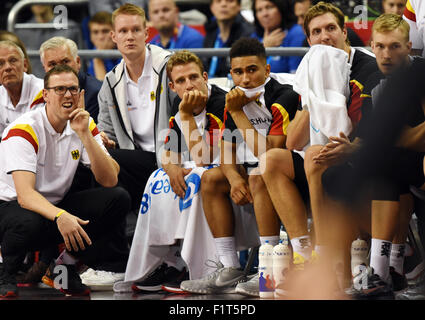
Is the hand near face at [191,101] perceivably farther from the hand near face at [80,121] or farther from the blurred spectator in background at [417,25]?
the blurred spectator in background at [417,25]

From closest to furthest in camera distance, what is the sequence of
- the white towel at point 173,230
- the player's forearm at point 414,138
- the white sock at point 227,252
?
the player's forearm at point 414,138, the white sock at point 227,252, the white towel at point 173,230

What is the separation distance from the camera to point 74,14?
8.81 m

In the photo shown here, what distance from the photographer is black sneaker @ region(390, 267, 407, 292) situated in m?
4.28

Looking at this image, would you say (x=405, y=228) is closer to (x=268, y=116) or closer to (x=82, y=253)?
(x=268, y=116)

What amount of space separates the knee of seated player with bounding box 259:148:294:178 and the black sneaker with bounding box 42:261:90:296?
141 centimetres

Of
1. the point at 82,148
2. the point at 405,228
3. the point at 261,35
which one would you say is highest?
the point at 261,35

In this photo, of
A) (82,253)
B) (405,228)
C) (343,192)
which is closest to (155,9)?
(82,253)

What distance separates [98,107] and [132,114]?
1.22 feet

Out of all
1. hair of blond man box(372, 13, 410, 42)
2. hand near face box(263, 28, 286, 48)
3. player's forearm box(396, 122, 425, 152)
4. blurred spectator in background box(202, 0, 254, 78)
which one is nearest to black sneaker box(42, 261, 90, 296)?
player's forearm box(396, 122, 425, 152)

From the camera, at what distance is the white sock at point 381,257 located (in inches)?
160

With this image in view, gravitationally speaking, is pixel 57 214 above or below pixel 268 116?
below

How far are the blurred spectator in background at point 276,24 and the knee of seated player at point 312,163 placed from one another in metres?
2.48

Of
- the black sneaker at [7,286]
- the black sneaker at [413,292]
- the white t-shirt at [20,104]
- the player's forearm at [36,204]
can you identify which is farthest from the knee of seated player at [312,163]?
the white t-shirt at [20,104]

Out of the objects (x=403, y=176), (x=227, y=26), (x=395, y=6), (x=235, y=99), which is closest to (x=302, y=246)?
(x=403, y=176)
